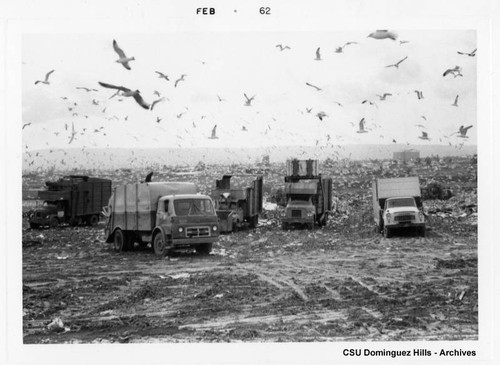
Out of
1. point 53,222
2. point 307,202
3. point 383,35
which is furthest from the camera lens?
point 53,222

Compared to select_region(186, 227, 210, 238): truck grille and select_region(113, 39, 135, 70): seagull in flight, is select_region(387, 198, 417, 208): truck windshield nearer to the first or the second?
select_region(186, 227, 210, 238): truck grille

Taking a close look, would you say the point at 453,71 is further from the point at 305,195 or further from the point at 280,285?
the point at 280,285

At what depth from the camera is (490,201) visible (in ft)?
28.9

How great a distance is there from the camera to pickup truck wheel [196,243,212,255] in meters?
9.62

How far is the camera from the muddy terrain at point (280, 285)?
8.59 metres

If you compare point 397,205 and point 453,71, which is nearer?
point 453,71

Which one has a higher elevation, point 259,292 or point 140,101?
point 140,101

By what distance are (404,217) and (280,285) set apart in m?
2.19

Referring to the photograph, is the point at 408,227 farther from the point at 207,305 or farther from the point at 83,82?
the point at 83,82

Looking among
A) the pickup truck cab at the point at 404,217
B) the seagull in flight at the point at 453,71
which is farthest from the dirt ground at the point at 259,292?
the seagull in flight at the point at 453,71

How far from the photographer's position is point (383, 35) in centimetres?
878

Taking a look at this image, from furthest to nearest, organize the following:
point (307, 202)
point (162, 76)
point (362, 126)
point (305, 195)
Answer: point (307, 202)
point (305, 195)
point (362, 126)
point (162, 76)

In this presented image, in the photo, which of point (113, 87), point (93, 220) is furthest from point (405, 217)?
point (93, 220)

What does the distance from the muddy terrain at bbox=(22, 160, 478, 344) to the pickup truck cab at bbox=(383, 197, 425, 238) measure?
0.15 metres
